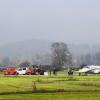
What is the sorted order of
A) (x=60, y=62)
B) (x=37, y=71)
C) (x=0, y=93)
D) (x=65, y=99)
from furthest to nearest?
(x=60, y=62) → (x=37, y=71) → (x=0, y=93) → (x=65, y=99)

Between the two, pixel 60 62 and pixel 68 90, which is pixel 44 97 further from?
pixel 60 62

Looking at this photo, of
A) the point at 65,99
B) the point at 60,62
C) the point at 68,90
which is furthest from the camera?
the point at 60,62

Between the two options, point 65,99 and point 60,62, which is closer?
point 65,99

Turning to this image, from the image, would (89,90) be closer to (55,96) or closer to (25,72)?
(55,96)

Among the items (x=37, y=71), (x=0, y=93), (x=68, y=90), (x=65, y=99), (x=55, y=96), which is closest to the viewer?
(x=65, y=99)

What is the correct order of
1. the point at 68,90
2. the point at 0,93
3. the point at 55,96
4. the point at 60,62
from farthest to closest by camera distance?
the point at 60,62, the point at 68,90, the point at 0,93, the point at 55,96

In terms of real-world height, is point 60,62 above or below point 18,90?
above

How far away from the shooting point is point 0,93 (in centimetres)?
4369

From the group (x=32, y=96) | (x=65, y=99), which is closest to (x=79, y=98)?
(x=65, y=99)

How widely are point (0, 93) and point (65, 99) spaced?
8.69 m

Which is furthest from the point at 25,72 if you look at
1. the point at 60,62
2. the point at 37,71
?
the point at 60,62

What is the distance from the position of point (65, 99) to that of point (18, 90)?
9.59 meters

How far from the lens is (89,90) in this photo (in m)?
47.1

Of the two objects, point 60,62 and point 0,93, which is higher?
point 60,62
